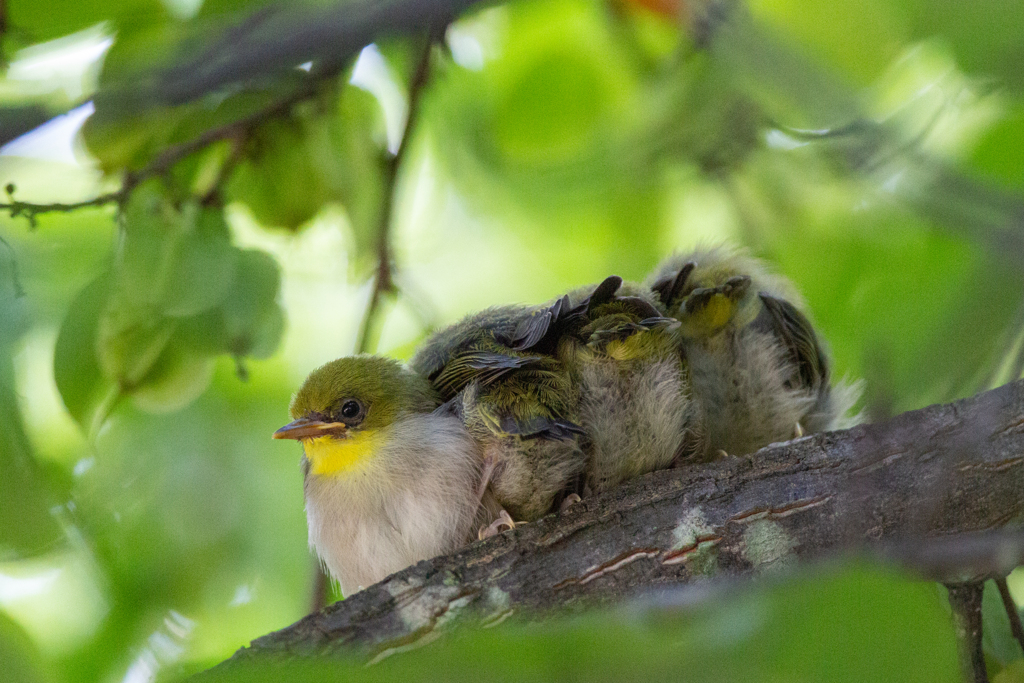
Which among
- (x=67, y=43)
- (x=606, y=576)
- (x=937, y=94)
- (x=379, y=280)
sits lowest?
(x=606, y=576)

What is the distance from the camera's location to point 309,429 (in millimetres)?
2031

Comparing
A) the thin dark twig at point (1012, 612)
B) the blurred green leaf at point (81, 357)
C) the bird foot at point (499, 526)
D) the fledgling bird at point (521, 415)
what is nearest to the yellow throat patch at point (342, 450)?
the fledgling bird at point (521, 415)

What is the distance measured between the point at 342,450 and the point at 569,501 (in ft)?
1.77

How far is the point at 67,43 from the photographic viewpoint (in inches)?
83.4

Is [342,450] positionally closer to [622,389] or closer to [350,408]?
[350,408]

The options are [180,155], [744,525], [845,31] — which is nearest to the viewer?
[744,525]

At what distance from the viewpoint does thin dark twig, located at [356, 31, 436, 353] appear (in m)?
2.67

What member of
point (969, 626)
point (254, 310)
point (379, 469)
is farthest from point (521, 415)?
point (969, 626)

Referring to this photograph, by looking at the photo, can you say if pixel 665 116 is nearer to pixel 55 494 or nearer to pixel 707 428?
pixel 707 428

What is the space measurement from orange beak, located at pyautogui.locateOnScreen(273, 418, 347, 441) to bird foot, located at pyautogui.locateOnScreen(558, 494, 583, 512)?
20.9 inches

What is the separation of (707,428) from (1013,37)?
3.36 feet

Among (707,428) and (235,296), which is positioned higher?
(235,296)

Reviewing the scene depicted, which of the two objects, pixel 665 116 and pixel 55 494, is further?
pixel 665 116

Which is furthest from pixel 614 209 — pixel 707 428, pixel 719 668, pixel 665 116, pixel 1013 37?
pixel 719 668
